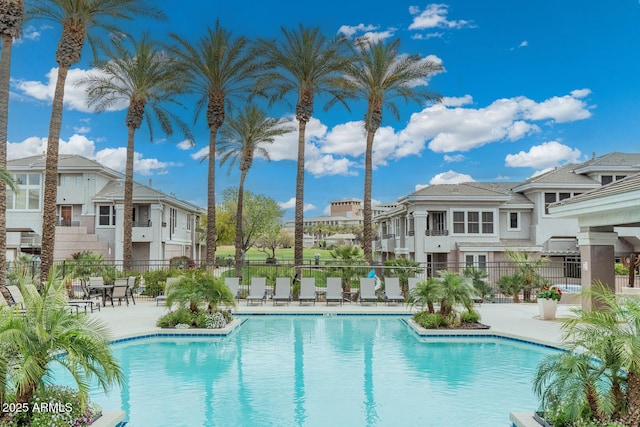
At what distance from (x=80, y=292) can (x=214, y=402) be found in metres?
17.3

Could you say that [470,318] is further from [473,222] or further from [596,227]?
[473,222]

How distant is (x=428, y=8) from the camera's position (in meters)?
37.1

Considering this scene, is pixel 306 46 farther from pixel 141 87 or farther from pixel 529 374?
pixel 529 374

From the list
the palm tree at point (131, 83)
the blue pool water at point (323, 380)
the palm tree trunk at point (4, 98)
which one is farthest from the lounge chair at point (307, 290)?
the palm tree at point (131, 83)

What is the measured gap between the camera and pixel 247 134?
35469 millimetres

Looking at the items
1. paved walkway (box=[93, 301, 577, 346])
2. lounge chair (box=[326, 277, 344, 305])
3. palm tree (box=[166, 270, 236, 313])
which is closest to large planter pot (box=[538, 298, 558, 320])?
paved walkway (box=[93, 301, 577, 346])

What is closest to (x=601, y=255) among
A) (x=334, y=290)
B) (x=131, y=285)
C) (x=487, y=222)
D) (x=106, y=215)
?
(x=334, y=290)

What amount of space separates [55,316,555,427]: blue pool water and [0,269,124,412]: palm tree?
188 cm

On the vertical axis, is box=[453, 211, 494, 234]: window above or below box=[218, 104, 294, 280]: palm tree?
below

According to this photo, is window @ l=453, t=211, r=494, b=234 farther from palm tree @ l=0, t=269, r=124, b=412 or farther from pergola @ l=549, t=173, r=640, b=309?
palm tree @ l=0, t=269, r=124, b=412

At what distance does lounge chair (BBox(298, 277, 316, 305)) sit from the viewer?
65.0 feet

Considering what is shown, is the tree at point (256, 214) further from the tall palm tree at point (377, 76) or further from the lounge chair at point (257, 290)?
the lounge chair at point (257, 290)

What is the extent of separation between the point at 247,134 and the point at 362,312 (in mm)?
20584

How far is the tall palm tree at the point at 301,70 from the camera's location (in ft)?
80.5
